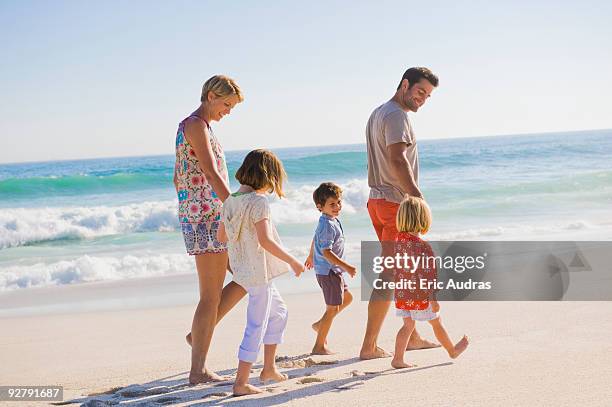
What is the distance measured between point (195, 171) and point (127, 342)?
6.26ft

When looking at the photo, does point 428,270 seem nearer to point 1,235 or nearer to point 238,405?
point 238,405

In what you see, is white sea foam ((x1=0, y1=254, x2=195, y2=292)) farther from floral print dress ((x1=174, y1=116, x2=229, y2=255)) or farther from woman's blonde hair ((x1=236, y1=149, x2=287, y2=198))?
woman's blonde hair ((x1=236, y1=149, x2=287, y2=198))

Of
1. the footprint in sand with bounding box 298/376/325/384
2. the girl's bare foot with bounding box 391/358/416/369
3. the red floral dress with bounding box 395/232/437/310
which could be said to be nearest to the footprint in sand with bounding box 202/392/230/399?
the footprint in sand with bounding box 298/376/325/384

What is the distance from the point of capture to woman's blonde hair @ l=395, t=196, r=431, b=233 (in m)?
3.86

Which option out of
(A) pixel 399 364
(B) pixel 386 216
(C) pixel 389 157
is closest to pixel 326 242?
(B) pixel 386 216

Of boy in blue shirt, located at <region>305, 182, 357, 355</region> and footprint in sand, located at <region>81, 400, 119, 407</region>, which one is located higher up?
boy in blue shirt, located at <region>305, 182, 357, 355</region>

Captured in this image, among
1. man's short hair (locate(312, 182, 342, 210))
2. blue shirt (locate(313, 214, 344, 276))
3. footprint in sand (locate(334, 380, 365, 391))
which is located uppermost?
man's short hair (locate(312, 182, 342, 210))

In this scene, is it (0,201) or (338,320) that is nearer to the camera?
(338,320)

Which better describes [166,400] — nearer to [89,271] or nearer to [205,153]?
[205,153]

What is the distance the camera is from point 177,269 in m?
9.16

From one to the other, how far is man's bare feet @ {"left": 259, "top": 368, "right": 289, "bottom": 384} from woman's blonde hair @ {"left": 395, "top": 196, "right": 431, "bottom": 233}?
3.26 ft

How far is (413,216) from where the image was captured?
3.86 meters

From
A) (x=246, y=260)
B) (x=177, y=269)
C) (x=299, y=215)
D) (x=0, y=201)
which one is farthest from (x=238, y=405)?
(x=0, y=201)

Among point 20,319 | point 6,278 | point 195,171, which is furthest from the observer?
point 6,278
